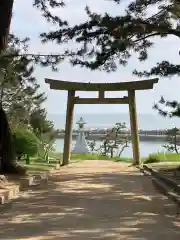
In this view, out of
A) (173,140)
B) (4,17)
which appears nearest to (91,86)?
(173,140)

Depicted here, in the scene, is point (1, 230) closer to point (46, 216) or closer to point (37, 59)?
point (46, 216)

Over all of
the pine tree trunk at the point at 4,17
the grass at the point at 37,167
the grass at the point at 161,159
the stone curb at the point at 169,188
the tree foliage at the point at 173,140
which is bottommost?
the stone curb at the point at 169,188

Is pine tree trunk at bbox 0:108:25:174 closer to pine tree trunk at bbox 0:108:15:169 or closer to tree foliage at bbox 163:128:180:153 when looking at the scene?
pine tree trunk at bbox 0:108:15:169

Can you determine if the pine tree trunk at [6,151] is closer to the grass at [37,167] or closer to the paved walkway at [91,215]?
the grass at [37,167]

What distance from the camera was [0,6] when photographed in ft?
29.8

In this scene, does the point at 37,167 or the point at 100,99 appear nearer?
the point at 37,167

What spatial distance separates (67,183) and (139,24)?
501 centimetres

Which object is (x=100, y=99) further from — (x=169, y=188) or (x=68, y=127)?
(x=169, y=188)

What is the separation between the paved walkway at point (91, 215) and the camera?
5.46m

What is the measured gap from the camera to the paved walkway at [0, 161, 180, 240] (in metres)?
5.46

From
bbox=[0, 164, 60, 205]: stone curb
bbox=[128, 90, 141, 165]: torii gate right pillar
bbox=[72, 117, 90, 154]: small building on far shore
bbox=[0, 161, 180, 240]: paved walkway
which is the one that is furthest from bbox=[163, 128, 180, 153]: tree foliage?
bbox=[0, 161, 180, 240]: paved walkway

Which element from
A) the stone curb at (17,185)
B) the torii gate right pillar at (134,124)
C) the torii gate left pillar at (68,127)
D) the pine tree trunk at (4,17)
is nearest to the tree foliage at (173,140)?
the torii gate right pillar at (134,124)

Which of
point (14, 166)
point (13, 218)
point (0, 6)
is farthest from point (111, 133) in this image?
point (13, 218)

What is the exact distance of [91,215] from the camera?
6.93 meters
